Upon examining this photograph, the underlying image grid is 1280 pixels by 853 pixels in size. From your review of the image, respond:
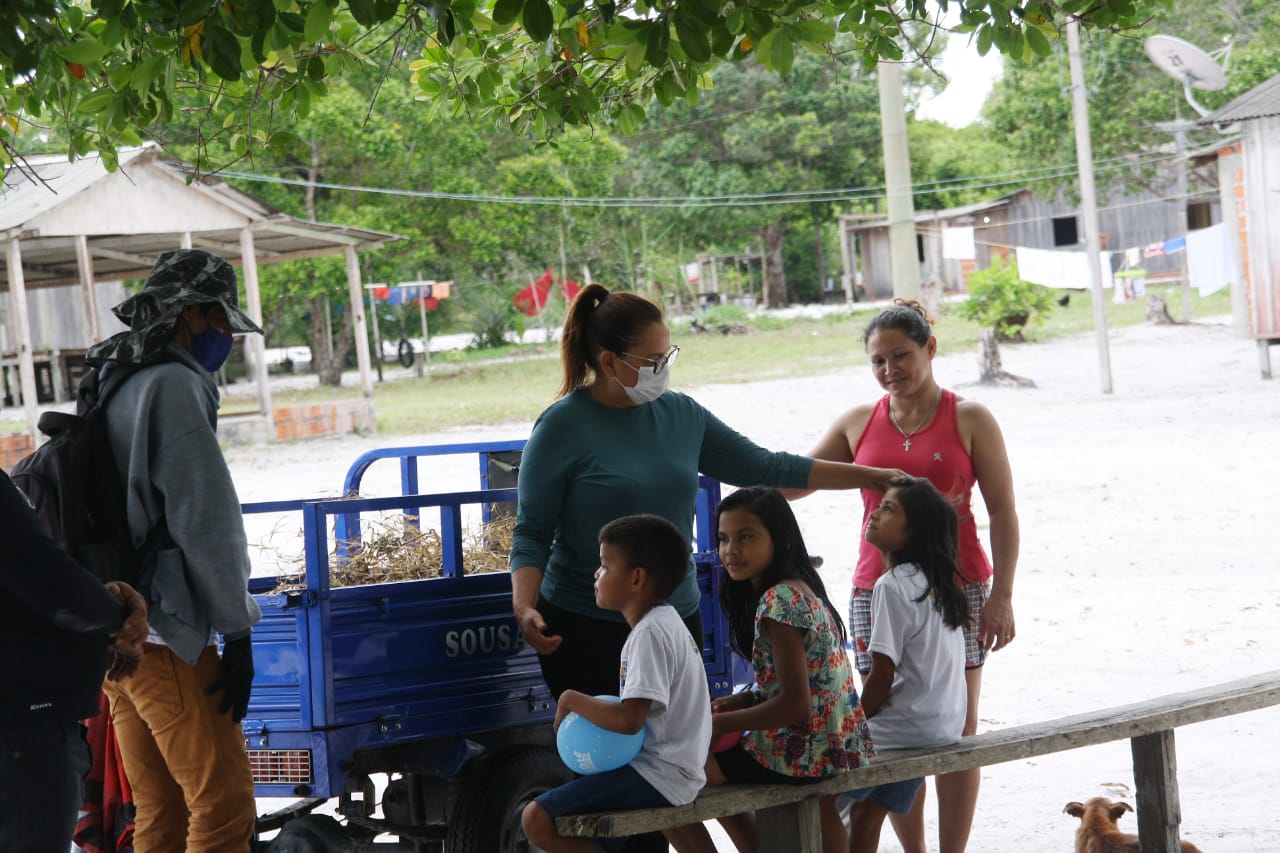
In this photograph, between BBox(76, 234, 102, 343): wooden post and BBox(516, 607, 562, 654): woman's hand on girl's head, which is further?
BBox(76, 234, 102, 343): wooden post

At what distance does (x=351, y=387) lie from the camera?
32344 mm

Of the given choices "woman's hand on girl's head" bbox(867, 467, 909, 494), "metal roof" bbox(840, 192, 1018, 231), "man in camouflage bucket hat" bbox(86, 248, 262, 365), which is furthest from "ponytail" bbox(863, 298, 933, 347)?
"metal roof" bbox(840, 192, 1018, 231)

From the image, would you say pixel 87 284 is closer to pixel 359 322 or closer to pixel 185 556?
pixel 359 322

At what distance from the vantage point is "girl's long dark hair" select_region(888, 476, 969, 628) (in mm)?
3869

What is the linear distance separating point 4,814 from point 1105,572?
804 centimetres

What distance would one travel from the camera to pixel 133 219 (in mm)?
19578

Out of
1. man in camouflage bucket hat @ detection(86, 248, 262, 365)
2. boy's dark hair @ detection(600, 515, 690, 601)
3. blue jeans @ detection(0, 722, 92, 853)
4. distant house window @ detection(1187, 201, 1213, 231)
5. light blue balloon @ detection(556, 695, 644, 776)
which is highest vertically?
distant house window @ detection(1187, 201, 1213, 231)

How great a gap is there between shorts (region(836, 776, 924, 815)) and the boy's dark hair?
→ 0.97m

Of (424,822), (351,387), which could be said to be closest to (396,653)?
(424,822)

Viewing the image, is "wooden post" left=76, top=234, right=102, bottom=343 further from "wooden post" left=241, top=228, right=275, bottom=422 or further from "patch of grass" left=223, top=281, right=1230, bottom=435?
"patch of grass" left=223, top=281, right=1230, bottom=435

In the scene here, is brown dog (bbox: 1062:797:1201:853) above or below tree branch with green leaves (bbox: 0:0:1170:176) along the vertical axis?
below

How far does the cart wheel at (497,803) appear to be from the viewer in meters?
4.04

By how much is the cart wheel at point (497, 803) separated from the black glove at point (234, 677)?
2.86 feet

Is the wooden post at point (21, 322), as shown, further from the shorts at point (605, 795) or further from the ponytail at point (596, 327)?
the shorts at point (605, 795)
